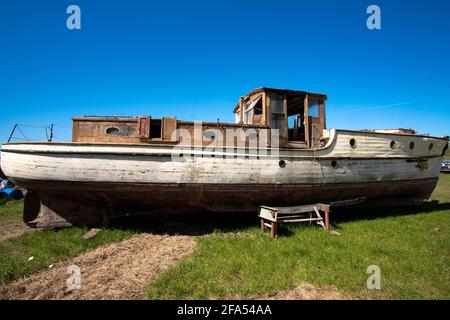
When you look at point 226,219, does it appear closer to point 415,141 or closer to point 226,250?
point 226,250

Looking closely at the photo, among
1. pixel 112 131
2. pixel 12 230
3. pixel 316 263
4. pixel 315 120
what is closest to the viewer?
pixel 316 263

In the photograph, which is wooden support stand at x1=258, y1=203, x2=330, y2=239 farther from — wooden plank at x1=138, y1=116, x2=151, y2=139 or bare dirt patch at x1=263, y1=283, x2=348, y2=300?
wooden plank at x1=138, y1=116, x2=151, y2=139

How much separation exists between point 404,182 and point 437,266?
5585 mm

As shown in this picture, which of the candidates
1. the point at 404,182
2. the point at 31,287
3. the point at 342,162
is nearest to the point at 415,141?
the point at 404,182

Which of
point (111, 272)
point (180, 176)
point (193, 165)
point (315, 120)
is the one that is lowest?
point (111, 272)

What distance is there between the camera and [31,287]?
4.50 m

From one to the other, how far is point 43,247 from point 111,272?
8.17ft

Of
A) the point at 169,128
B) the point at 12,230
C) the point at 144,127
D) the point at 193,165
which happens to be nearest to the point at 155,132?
the point at 144,127

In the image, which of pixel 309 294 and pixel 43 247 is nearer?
pixel 309 294

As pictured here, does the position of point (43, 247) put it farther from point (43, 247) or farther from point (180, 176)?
point (180, 176)

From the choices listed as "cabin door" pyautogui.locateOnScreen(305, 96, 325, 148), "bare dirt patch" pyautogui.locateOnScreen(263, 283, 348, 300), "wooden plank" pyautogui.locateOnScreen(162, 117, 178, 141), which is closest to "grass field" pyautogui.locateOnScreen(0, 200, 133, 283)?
"wooden plank" pyautogui.locateOnScreen(162, 117, 178, 141)

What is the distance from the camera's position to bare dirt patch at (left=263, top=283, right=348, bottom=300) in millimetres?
4094

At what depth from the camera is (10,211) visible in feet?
34.4

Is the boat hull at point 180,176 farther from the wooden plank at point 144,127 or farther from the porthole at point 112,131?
the porthole at point 112,131
